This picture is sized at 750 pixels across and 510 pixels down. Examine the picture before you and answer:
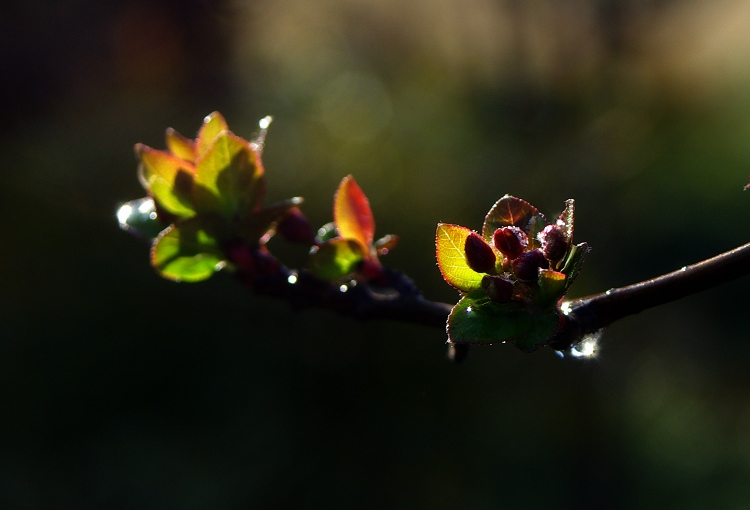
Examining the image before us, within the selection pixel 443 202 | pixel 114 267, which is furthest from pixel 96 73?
pixel 443 202

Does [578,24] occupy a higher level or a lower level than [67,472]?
higher

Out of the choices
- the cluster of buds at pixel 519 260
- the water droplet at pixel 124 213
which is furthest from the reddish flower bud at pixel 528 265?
the water droplet at pixel 124 213

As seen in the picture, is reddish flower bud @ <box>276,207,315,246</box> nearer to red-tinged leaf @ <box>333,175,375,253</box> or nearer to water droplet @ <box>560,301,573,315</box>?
red-tinged leaf @ <box>333,175,375,253</box>

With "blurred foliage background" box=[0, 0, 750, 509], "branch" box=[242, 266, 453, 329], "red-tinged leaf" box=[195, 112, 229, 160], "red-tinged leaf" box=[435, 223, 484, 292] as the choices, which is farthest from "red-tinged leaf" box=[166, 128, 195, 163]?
"blurred foliage background" box=[0, 0, 750, 509]

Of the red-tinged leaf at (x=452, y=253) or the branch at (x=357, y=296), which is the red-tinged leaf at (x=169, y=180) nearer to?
the branch at (x=357, y=296)

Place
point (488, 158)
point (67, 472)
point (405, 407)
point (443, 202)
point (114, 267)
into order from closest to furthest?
point (67, 472), point (405, 407), point (114, 267), point (443, 202), point (488, 158)

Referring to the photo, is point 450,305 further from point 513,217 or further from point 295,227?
point 295,227

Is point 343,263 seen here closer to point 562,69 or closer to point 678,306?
point 678,306
